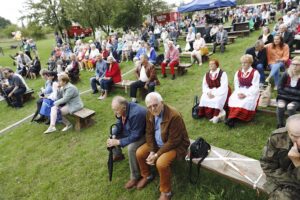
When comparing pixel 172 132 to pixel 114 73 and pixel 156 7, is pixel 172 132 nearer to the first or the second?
pixel 114 73

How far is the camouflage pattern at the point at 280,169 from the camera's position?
2.57m

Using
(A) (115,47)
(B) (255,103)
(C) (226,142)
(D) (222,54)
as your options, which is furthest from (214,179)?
(A) (115,47)

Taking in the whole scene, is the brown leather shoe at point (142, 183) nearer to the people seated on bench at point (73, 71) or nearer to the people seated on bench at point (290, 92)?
the people seated on bench at point (290, 92)

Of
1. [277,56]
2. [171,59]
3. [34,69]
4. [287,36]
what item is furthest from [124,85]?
[34,69]

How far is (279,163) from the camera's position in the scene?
271 centimetres

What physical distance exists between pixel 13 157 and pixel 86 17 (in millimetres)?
15950

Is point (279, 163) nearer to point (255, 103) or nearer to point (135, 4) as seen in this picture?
point (255, 103)

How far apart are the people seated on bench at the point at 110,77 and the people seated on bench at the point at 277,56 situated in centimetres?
444

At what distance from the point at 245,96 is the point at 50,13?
868 inches

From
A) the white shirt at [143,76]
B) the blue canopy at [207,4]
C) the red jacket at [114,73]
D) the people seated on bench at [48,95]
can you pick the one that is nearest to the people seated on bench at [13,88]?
the people seated on bench at [48,95]

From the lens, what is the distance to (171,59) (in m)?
9.38

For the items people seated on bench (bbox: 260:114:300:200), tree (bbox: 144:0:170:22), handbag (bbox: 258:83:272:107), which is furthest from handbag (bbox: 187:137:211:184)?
tree (bbox: 144:0:170:22)

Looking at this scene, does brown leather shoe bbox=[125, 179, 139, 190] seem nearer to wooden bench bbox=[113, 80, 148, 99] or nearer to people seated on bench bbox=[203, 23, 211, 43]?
wooden bench bbox=[113, 80, 148, 99]

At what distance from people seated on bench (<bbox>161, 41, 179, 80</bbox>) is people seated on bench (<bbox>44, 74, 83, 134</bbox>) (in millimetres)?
3914
